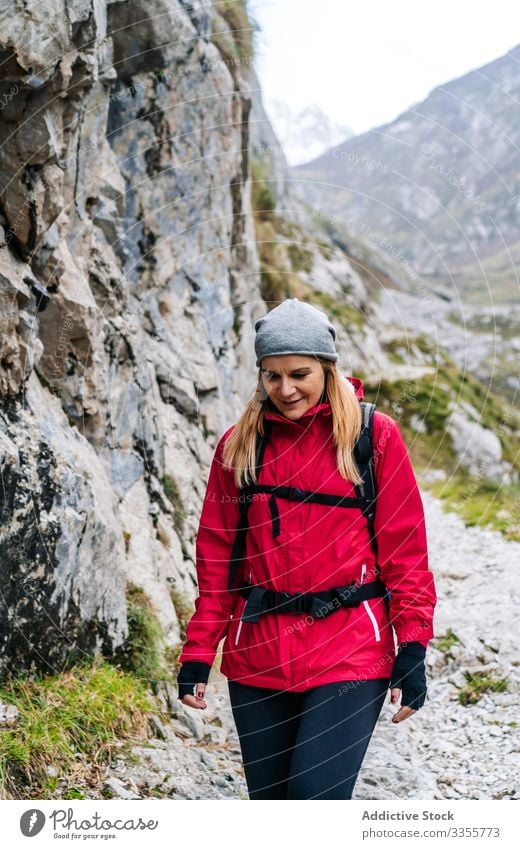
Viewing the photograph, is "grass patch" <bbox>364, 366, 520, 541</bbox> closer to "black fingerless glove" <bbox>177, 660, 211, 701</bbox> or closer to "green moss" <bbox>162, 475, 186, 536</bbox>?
"green moss" <bbox>162, 475, 186, 536</bbox>

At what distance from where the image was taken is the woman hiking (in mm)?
3857

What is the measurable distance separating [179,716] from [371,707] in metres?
3.38

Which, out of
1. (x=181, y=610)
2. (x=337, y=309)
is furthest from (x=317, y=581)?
(x=337, y=309)

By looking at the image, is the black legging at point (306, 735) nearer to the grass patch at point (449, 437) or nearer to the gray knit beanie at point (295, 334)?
the gray knit beanie at point (295, 334)

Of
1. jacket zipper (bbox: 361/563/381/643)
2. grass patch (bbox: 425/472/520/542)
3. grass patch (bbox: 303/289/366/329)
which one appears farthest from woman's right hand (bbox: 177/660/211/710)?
grass patch (bbox: 303/289/366/329)

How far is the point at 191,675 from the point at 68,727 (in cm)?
176

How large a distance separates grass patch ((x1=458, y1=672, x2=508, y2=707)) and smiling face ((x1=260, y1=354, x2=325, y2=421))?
4.99 metres

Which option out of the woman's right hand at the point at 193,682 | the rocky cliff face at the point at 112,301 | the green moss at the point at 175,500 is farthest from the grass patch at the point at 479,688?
the woman's right hand at the point at 193,682

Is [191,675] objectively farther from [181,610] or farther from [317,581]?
[181,610]

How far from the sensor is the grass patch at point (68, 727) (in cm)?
507

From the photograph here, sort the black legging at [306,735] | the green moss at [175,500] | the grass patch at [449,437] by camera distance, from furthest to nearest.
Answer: the grass patch at [449,437] < the green moss at [175,500] < the black legging at [306,735]

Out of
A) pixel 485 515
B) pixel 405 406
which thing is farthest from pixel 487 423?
pixel 485 515

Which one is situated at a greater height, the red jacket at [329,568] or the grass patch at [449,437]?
the red jacket at [329,568]

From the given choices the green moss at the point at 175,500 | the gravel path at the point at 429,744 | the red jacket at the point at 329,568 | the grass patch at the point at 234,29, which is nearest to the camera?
the red jacket at the point at 329,568
